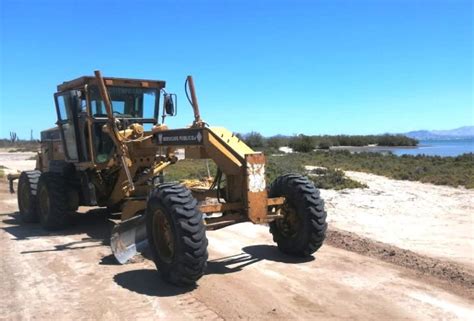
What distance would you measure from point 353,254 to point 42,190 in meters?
6.50

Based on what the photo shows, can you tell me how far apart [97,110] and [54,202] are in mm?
1991

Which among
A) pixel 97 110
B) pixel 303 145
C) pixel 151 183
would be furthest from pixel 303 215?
pixel 303 145

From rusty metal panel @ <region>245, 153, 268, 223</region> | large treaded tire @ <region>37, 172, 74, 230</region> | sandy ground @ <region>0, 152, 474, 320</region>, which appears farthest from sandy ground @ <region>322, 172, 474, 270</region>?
large treaded tire @ <region>37, 172, 74, 230</region>

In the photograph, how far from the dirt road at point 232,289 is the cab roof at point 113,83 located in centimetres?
317

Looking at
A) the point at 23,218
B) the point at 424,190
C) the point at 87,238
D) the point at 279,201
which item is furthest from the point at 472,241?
the point at 23,218

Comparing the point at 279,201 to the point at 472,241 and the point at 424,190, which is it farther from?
the point at 424,190

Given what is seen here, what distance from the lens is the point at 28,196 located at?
37.9 feet

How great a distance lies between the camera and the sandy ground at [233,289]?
5512 mm

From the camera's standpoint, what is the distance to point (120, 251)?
25.5 ft

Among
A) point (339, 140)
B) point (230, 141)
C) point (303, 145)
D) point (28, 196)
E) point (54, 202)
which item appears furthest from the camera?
point (339, 140)

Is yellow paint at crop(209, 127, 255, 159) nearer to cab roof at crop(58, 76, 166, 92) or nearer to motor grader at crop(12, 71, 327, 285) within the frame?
motor grader at crop(12, 71, 327, 285)

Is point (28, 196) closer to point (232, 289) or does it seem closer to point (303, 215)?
point (303, 215)

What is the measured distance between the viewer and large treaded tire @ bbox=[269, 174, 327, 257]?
7.43m

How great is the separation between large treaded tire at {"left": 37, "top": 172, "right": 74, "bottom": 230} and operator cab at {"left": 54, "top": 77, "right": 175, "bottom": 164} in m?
0.57
